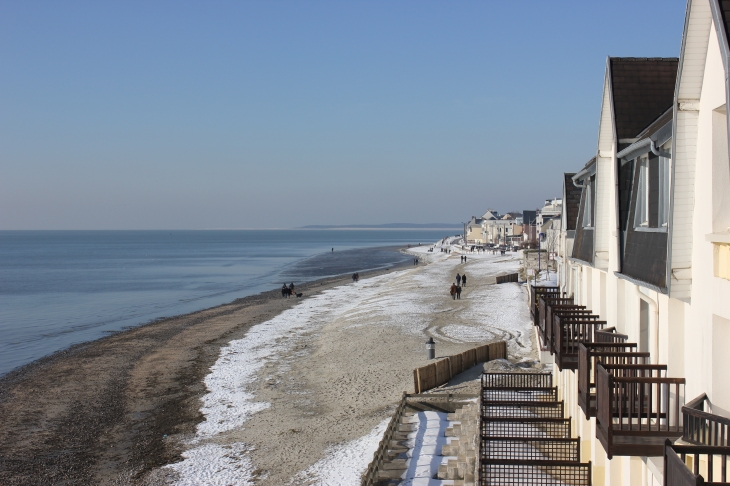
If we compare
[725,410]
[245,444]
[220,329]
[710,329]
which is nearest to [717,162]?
[710,329]

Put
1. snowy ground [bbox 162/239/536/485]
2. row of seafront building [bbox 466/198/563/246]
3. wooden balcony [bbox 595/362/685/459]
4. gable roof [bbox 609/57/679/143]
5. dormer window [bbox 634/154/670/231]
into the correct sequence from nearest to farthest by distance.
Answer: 1. wooden balcony [bbox 595/362/685/459]
2. dormer window [bbox 634/154/670/231]
3. gable roof [bbox 609/57/679/143]
4. snowy ground [bbox 162/239/536/485]
5. row of seafront building [bbox 466/198/563/246]

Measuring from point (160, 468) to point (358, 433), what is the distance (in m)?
5.77

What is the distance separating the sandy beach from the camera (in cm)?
1733

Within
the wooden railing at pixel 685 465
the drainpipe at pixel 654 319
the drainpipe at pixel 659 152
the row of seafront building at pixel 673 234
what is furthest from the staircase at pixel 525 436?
the wooden railing at pixel 685 465

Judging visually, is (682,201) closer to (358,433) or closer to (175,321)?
(358,433)

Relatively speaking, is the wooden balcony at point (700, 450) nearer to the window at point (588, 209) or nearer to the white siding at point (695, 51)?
the white siding at point (695, 51)

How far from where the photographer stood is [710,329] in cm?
636

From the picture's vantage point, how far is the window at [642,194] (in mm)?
9109

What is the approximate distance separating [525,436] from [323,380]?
39.7 feet

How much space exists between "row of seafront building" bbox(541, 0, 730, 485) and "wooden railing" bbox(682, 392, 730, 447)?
2cm

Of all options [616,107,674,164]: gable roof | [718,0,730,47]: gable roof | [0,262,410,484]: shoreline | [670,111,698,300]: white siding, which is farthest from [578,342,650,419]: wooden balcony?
[0,262,410,484]: shoreline

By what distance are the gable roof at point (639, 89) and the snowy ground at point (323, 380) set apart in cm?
1026

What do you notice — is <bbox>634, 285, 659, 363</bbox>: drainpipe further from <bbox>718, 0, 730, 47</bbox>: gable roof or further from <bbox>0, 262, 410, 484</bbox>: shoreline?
<bbox>0, 262, 410, 484</bbox>: shoreline

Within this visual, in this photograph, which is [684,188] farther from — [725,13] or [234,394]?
[234,394]
